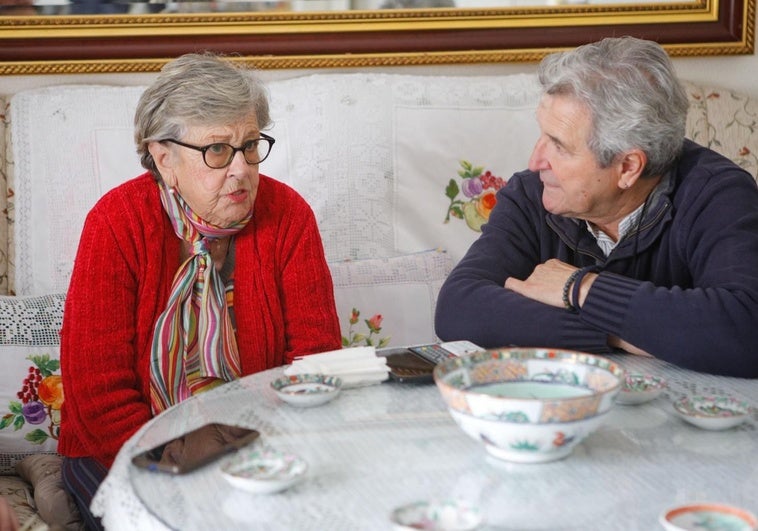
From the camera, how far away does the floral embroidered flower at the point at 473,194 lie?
2404 mm

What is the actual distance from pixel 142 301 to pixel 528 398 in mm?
918

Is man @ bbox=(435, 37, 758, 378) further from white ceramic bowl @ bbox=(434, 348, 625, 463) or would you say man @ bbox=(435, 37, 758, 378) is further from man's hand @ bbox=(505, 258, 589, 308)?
white ceramic bowl @ bbox=(434, 348, 625, 463)

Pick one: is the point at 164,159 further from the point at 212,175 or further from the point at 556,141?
the point at 556,141

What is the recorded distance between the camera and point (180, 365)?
5.90ft

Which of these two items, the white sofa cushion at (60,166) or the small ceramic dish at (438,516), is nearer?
the small ceramic dish at (438,516)

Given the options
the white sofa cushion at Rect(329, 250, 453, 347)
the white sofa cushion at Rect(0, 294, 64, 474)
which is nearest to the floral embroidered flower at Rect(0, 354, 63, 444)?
the white sofa cushion at Rect(0, 294, 64, 474)

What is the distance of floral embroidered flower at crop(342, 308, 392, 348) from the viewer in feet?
7.28

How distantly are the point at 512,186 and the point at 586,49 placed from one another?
1.11 ft

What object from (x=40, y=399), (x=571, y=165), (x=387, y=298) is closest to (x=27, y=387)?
A: (x=40, y=399)

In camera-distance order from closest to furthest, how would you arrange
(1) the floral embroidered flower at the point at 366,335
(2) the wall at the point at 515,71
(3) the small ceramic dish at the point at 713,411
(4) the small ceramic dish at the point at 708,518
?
(4) the small ceramic dish at the point at 708,518 < (3) the small ceramic dish at the point at 713,411 < (1) the floral embroidered flower at the point at 366,335 < (2) the wall at the point at 515,71

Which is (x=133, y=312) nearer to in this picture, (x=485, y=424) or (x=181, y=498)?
(x=181, y=498)

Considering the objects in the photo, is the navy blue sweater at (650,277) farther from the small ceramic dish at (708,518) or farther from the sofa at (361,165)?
the small ceramic dish at (708,518)

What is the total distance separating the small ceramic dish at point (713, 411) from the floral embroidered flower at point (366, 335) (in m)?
1.01

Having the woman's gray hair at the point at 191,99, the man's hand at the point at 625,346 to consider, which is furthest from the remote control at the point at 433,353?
the woman's gray hair at the point at 191,99
